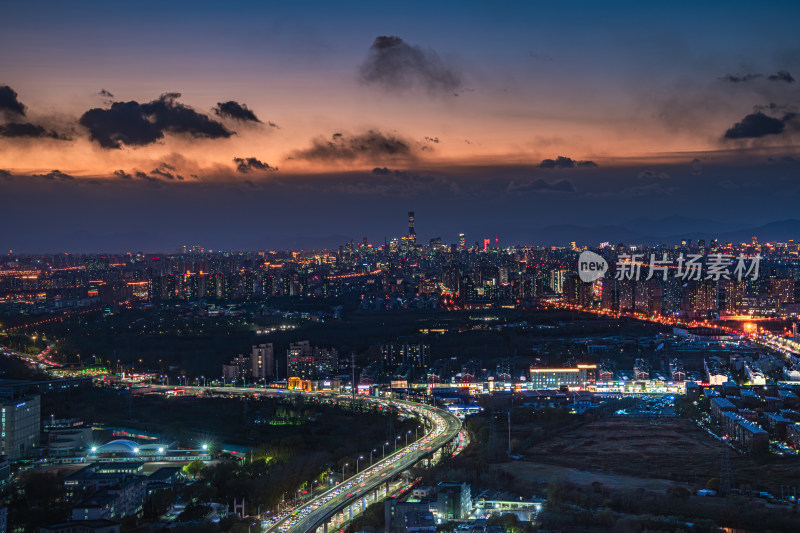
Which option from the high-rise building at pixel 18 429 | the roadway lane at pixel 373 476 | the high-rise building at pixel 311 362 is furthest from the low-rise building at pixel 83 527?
the high-rise building at pixel 311 362

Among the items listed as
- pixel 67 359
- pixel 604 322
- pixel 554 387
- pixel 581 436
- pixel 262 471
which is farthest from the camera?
pixel 604 322

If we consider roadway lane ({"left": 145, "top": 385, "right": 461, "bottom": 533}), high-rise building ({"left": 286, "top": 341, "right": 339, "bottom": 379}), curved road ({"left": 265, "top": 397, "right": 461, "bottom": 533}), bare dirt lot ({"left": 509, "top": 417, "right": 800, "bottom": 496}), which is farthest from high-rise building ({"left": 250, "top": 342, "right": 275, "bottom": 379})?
bare dirt lot ({"left": 509, "top": 417, "right": 800, "bottom": 496})

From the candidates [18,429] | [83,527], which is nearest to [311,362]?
[18,429]

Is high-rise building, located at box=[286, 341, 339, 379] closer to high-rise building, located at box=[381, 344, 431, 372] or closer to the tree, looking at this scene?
high-rise building, located at box=[381, 344, 431, 372]

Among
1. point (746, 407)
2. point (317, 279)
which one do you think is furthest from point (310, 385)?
point (317, 279)

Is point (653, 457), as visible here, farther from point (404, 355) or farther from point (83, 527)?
point (404, 355)

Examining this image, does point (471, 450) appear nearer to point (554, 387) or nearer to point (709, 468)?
point (709, 468)

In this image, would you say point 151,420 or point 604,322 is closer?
point 151,420
